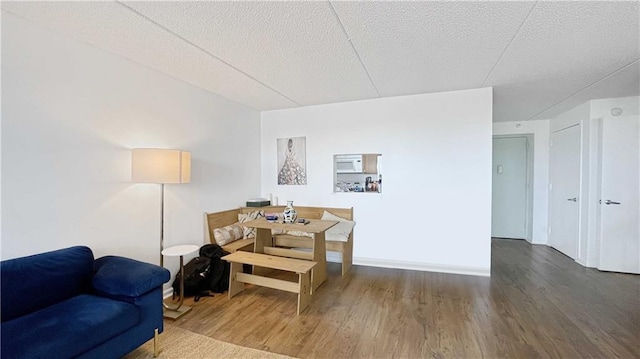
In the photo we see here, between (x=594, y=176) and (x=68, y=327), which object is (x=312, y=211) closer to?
(x=68, y=327)

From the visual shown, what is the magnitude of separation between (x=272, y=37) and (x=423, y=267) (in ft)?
11.3

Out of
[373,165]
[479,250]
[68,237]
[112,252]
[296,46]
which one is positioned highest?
[296,46]

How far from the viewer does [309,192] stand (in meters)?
4.50

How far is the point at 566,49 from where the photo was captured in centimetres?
244

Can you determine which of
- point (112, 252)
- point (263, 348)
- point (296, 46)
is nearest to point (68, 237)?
point (112, 252)

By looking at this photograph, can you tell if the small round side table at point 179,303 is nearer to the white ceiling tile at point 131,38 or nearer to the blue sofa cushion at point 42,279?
the blue sofa cushion at point 42,279

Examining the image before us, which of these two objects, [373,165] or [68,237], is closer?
[68,237]

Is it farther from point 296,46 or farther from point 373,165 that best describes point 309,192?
point 296,46

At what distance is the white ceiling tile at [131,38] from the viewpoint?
187cm

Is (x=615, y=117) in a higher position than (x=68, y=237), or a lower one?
higher

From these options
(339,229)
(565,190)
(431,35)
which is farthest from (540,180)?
(431,35)

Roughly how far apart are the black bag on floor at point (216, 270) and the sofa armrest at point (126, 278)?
106 cm

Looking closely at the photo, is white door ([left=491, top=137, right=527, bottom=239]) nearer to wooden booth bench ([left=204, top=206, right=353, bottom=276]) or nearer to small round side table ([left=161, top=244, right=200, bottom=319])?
wooden booth bench ([left=204, top=206, right=353, bottom=276])

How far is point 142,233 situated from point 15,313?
1147mm
